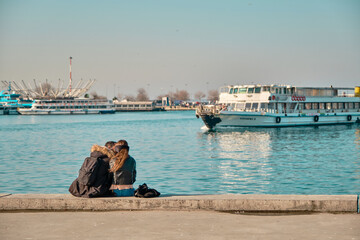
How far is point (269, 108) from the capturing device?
223ft

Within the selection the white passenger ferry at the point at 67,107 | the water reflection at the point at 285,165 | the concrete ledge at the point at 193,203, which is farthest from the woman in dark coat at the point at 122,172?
the white passenger ferry at the point at 67,107

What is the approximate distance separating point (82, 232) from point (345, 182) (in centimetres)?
1806

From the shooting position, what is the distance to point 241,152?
4059 cm

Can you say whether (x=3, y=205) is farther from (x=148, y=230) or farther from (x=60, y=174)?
(x=60, y=174)

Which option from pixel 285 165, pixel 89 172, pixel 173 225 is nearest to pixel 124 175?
pixel 89 172

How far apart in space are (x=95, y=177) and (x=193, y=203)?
176cm

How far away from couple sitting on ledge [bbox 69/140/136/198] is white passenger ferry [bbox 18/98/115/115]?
570ft

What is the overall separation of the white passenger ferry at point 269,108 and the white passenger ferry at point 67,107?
11876cm

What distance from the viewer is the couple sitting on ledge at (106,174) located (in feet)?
31.1

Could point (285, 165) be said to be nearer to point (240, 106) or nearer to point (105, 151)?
point (105, 151)

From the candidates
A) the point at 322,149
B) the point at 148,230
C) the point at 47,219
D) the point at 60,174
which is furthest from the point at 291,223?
the point at 322,149

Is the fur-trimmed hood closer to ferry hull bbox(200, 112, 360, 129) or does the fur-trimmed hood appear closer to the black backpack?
the black backpack

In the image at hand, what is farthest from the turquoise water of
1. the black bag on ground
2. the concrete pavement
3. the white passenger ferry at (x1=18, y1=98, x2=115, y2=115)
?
A: the white passenger ferry at (x1=18, y1=98, x2=115, y2=115)

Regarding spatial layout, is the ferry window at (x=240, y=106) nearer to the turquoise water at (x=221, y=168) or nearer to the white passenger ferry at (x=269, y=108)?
the white passenger ferry at (x=269, y=108)
